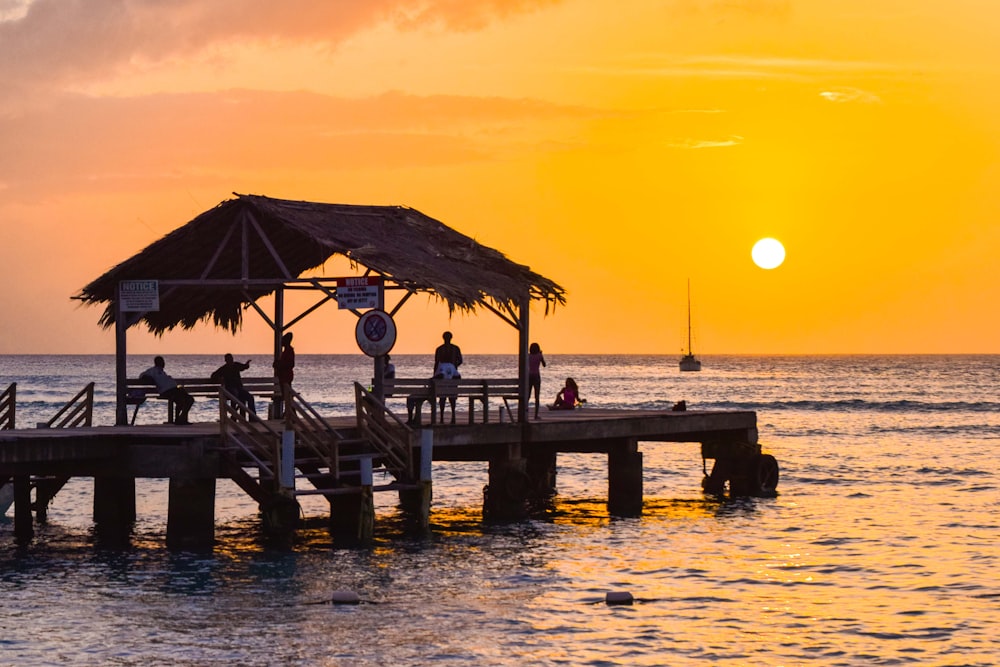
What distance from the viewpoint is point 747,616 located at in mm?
18750

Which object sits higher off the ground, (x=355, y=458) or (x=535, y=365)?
(x=535, y=365)

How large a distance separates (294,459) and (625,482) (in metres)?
10.5

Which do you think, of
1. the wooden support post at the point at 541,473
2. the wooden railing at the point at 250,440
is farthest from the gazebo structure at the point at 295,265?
the wooden support post at the point at 541,473

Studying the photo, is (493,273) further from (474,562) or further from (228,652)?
(228,652)

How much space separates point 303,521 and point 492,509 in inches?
143

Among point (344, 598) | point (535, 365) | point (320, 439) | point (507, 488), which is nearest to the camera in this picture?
point (344, 598)

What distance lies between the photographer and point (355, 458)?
2311cm

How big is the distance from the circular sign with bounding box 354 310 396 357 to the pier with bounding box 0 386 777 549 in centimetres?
83

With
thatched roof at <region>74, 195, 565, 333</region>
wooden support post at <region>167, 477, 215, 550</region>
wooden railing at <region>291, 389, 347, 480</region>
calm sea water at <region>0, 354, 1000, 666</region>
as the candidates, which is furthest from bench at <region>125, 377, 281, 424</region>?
wooden support post at <region>167, 477, 215, 550</region>

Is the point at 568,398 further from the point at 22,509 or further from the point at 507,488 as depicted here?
the point at 22,509

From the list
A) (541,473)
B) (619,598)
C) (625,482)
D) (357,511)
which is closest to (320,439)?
(357,511)

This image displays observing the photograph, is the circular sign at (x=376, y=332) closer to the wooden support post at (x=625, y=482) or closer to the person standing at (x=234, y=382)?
the person standing at (x=234, y=382)

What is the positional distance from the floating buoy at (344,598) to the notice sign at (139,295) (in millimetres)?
9200

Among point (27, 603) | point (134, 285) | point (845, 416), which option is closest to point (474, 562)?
point (27, 603)
